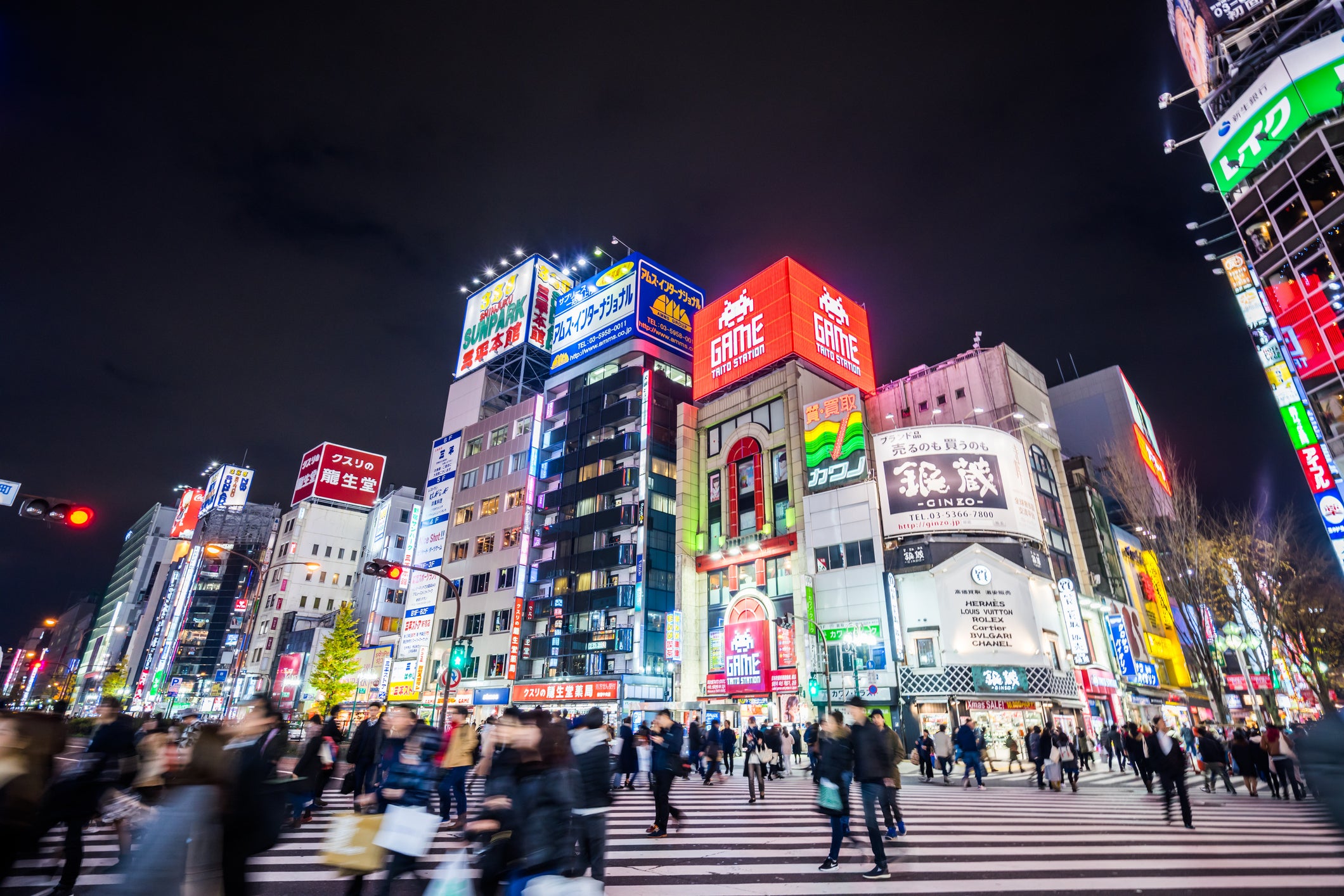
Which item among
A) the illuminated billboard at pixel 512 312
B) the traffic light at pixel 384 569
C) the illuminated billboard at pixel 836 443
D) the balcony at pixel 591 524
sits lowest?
the traffic light at pixel 384 569

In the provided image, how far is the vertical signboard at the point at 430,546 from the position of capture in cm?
4916

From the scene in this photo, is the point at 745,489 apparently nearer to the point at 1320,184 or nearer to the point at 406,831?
the point at 1320,184

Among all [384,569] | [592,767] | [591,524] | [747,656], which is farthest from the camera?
[591,524]

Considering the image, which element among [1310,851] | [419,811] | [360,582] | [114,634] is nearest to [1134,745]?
[1310,851]

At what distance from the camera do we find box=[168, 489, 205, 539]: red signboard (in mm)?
105188

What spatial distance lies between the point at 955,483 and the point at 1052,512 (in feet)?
29.6

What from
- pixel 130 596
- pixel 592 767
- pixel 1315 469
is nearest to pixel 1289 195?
pixel 1315 469

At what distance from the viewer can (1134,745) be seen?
1552 cm

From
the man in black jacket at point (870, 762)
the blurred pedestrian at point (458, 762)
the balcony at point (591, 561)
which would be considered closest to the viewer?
the man in black jacket at point (870, 762)

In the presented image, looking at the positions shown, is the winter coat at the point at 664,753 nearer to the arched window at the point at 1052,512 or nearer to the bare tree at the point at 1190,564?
the bare tree at the point at 1190,564

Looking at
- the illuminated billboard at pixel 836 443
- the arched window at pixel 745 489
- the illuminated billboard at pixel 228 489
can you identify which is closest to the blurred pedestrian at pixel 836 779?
the illuminated billboard at pixel 836 443

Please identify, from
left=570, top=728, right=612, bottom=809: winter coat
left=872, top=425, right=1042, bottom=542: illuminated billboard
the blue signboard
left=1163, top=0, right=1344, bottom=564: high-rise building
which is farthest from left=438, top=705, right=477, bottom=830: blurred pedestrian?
the blue signboard

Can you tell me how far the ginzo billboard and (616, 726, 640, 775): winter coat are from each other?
101 ft

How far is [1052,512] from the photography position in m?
37.3
